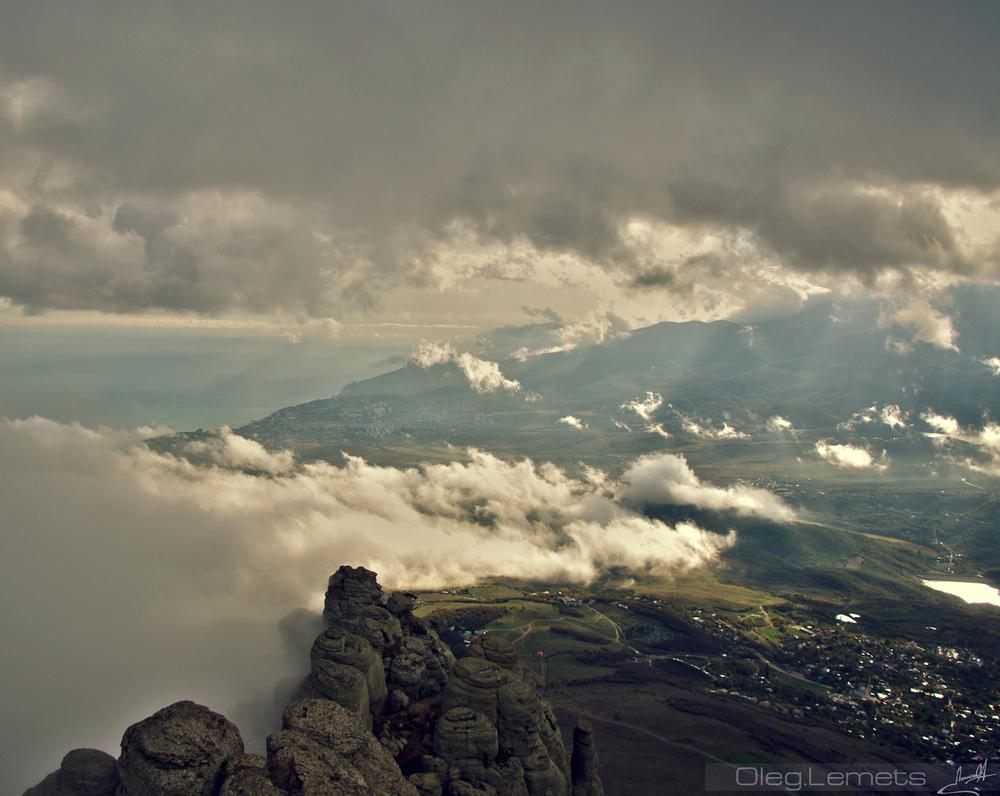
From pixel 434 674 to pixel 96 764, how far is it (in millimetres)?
63066

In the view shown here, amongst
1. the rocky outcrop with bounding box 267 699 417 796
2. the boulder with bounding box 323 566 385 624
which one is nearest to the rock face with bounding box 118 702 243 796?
the rocky outcrop with bounding box 267 699 417 796

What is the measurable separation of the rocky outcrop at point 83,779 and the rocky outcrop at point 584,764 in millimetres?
78888

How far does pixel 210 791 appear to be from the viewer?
74.1m

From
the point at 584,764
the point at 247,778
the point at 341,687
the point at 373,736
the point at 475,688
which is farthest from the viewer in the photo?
the point at 584,764

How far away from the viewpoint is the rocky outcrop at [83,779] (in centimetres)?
8019

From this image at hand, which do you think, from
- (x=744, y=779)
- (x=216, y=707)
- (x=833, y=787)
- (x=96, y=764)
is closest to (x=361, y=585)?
(x=216, y=707)

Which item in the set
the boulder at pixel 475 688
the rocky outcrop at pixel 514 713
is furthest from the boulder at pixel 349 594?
the boulder at pixel 475 688

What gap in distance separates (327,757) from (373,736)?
1317 cm

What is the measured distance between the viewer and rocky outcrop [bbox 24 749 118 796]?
263ft

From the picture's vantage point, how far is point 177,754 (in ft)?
245

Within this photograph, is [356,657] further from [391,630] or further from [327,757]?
[327,757]

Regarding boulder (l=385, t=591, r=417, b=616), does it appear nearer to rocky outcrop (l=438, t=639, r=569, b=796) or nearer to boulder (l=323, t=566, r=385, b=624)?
boulder (l=323, t=566, r=385, b=624)

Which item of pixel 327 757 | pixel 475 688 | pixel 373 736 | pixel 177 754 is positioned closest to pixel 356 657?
pixel 475 688

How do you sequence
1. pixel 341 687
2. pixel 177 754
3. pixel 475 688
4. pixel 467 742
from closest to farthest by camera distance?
pixel 177 754, pixel 467 742, pixel 341 687, pixel 475 688
